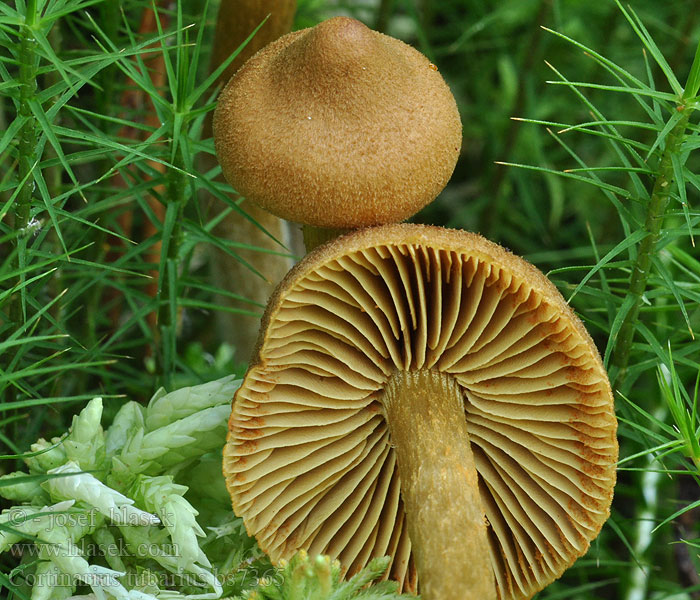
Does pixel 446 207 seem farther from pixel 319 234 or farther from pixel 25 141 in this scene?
pixel 25 141

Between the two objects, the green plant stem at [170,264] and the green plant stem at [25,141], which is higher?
the green plant stem at [25,141]

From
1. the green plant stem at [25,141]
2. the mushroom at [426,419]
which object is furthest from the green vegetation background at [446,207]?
the mushroom at [426,419]

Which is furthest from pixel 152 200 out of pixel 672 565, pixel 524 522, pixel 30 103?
pixel 672 565

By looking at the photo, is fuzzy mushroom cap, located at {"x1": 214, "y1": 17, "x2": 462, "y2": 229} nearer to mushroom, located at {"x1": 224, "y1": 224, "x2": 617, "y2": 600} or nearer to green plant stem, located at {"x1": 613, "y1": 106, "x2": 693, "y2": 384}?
mushroom, located at {"x1": 224, "y1": 224, "x2": 617, "y2": 600}

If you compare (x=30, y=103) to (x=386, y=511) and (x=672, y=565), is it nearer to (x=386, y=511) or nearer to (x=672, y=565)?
(x=386, y=511)

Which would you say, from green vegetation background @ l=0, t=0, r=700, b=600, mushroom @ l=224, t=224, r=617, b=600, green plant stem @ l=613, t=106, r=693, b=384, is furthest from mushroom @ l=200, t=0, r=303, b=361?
green plant stem @ l=613, t=106, r=693, b=384

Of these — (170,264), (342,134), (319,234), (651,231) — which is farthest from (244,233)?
(651,231)

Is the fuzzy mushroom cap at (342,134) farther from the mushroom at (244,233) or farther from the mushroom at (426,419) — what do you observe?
the mushroom at (244,233)
